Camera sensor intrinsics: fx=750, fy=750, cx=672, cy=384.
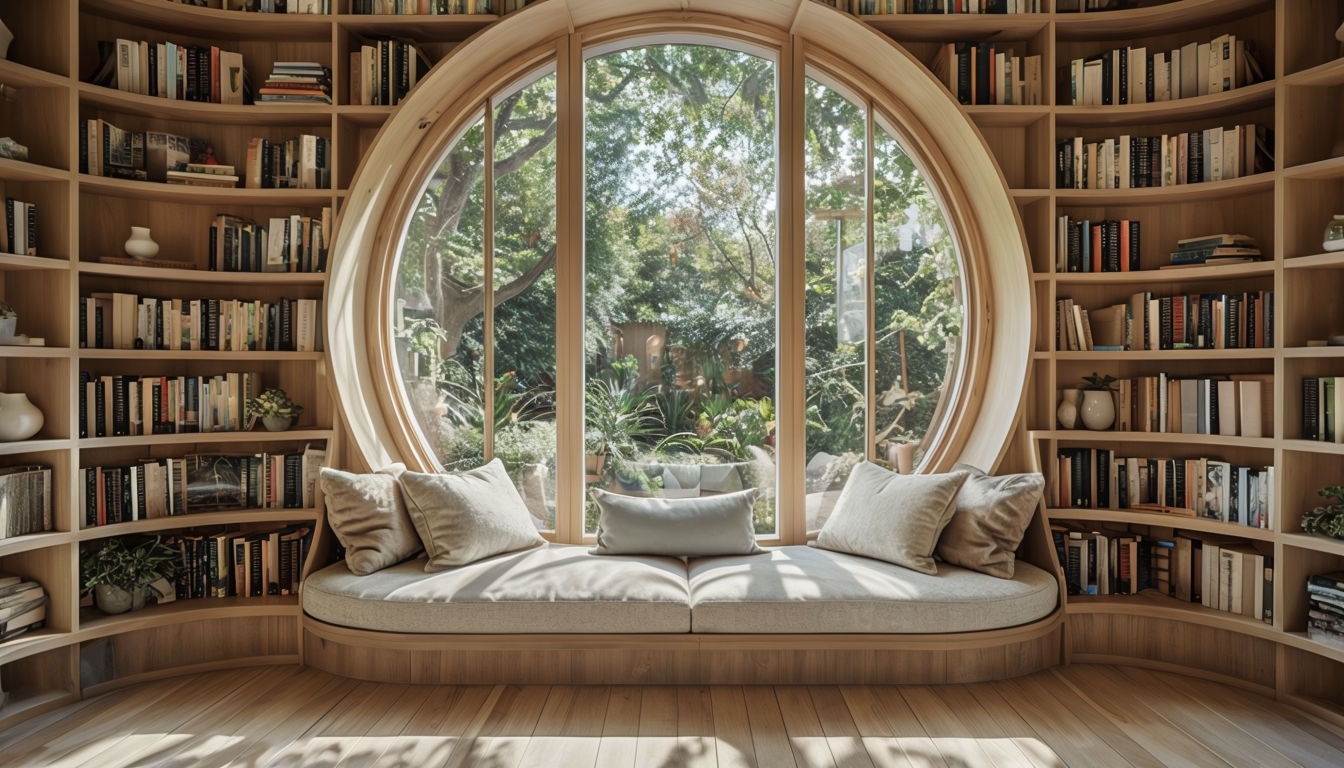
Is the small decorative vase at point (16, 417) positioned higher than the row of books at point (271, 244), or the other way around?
the row of books at point (271, 244)

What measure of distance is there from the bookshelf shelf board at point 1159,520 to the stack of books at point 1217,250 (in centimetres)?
113

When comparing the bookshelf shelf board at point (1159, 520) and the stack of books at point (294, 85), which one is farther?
the stack of books at point (294, 85)

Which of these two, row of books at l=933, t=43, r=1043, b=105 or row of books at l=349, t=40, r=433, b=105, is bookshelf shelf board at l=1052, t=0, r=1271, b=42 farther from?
row of books at l=349, t=40, r=433, b=105

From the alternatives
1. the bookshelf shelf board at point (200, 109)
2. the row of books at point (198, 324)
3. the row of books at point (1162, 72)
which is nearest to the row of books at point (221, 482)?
the row of books at point (198, 324)

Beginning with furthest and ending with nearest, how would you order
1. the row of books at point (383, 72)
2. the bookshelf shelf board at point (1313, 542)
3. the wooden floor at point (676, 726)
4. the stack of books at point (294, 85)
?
the row of books at point (383, 72)
the stack of books at point (294, 85)
the bookshelf shelf board at point (1313, 542)
the wooden floor at point (676, 726)

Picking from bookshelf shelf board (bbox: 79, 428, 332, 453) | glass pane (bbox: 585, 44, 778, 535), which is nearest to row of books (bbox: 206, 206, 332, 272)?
bookshelf shelf board (bbox: 79, 428, 332, 453)

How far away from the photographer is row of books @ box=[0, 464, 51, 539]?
2.89 meters

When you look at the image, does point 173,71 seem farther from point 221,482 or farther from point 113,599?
point 113,599

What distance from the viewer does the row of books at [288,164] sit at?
349 centimetres

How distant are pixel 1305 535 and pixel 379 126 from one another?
443cm

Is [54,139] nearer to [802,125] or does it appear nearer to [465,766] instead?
[465,766]

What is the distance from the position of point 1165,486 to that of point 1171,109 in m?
1.69

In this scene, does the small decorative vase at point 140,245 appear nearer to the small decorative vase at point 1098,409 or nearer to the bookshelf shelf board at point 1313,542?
the small decorative vase at point 1098,409

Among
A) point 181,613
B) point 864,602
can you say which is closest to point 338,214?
point 181,613
